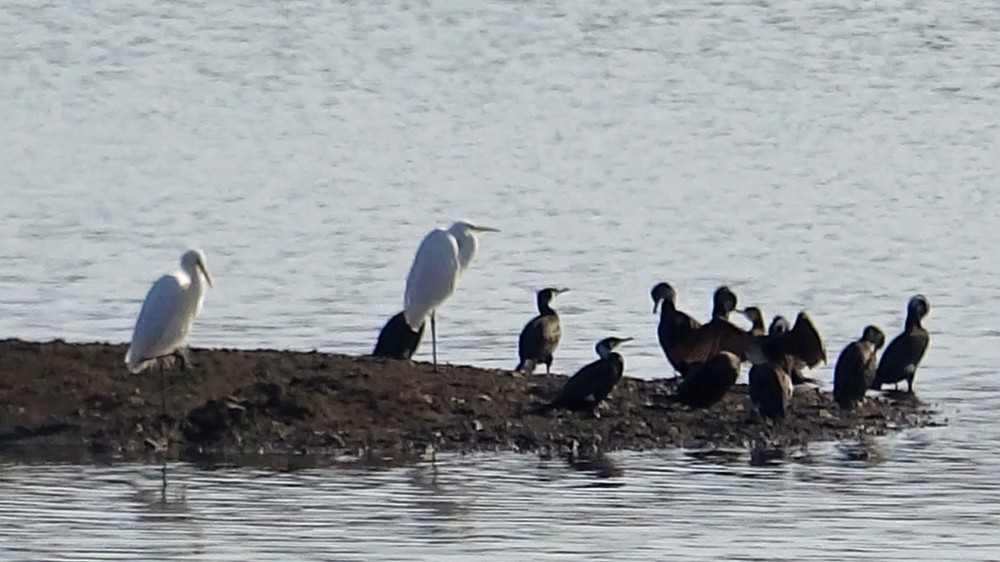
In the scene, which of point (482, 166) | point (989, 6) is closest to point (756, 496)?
point (482, 166)

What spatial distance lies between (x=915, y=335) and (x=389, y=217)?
10.0m

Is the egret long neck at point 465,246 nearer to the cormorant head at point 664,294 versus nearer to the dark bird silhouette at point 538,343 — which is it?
the dark bird silhouette at point 538,343

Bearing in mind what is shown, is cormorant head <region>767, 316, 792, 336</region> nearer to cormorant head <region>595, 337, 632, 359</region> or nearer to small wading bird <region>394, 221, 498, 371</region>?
cormorant head <region>595, 337, 632, 359</region>

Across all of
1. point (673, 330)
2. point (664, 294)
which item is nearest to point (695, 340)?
point (673, 330)

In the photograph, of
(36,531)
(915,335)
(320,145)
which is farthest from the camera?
(320,145)

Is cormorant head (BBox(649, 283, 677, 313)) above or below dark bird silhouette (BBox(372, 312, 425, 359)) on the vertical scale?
above

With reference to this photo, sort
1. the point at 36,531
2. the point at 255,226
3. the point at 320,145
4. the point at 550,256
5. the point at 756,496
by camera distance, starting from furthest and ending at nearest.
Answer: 1. the point at 320,145
2. the point at 255,226
3. the point at 550,256
4. the point at 756,496
5. the point at 36,531

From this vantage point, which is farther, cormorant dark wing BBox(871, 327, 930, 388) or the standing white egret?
cormorant dark wing BBox(871, 327, 930, 388)

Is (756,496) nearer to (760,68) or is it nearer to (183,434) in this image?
(183,434)

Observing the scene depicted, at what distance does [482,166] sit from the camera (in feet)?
112

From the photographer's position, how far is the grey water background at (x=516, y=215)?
47.9ft

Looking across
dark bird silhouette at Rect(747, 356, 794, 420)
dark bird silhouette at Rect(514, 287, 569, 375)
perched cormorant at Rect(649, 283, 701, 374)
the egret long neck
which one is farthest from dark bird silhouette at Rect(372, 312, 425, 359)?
dark bird silhouette at Rect(747, 356, 794, 420)

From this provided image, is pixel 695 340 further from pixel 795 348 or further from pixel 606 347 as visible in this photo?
pixel 606 347

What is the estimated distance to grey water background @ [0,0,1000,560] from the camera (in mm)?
14602
